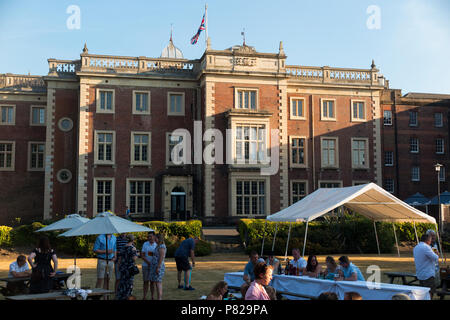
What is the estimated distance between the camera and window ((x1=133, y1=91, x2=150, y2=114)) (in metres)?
35.4

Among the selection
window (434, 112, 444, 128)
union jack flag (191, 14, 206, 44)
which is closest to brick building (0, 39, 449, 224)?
union jack flag (191, 14, 206, 44)

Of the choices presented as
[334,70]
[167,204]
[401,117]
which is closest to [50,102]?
[167,204]

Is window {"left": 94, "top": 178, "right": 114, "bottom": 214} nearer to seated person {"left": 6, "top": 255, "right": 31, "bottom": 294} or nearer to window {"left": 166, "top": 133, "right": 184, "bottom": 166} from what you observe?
window {"left": 166, "top": 133, "right": 184, "bottom": 166}

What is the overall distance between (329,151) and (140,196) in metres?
15.7

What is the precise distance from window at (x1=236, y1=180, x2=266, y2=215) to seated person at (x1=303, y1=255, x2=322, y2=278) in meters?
21.1

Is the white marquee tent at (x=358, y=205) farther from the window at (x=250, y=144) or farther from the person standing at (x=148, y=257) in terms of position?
the window at (x=250, y=144)

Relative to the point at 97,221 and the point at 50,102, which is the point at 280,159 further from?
the point at 97,221

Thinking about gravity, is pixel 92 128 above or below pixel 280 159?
above

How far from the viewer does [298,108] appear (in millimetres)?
37625

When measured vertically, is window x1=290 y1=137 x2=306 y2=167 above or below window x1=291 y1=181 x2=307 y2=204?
above

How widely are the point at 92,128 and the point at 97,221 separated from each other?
74.9 ft

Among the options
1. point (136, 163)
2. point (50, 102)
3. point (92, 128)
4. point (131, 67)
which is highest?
point (131, 67)

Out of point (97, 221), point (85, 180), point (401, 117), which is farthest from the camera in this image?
point (401, 117)
